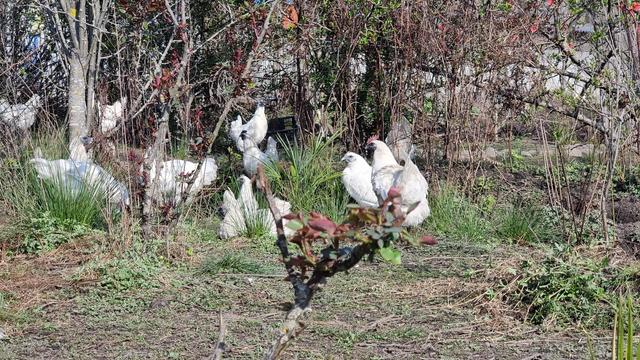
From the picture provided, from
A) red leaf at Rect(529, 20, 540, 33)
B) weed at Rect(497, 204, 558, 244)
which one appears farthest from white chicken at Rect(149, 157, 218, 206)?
red leaf at Rect(529, 20, 540, 33)

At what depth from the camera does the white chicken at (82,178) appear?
6945 mm

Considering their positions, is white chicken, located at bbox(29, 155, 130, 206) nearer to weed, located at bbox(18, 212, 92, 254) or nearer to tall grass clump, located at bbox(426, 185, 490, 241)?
weed, located at bbox(18, 212, 92, 254)

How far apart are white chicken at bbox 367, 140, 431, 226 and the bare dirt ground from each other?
1.93 feet

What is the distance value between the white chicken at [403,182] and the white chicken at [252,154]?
1609 mm

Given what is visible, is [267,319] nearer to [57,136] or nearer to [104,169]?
[104,169]

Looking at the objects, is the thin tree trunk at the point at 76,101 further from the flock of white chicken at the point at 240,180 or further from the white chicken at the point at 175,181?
the white chicken at the point at 175,181

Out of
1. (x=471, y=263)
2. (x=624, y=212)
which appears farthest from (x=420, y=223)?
(x=624, y=212)

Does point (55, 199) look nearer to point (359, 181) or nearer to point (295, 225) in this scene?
point (359, 181)

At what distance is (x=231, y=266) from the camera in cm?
626

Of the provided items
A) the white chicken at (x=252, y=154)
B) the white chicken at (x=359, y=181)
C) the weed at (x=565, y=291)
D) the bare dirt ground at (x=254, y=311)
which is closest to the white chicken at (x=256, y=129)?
the white chicken at (x=252, y=154)

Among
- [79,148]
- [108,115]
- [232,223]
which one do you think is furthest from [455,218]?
[108,115]

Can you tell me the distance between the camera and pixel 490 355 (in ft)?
15.2

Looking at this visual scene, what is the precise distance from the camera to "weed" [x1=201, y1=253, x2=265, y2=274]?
621cm

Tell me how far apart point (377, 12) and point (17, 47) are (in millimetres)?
4750
